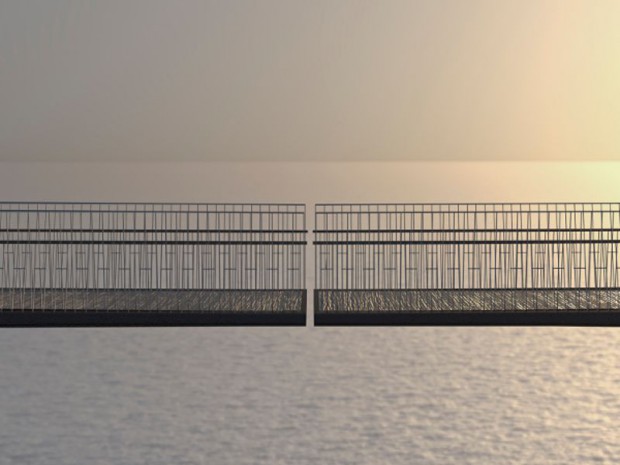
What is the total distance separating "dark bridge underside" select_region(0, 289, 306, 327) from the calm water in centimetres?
124

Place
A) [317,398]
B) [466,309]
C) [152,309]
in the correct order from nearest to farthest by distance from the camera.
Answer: [152,309]
[466,309]
[317,398]

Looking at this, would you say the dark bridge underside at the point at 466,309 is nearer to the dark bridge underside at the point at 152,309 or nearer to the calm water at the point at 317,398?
the dark bridge underside at the point at 152,309

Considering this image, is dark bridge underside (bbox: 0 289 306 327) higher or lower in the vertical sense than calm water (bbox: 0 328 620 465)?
higher

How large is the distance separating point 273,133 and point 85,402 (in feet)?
32.8

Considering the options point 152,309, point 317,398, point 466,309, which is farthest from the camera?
point 317,398

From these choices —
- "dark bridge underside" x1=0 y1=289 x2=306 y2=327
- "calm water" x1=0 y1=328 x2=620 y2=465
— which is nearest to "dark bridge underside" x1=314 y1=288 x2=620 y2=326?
"dark bridge underside" x1=0 y1=289 x2=306 y2=327

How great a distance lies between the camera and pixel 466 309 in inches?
374

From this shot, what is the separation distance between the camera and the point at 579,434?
1019cm

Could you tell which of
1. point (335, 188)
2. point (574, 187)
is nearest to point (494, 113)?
point (574, 187)

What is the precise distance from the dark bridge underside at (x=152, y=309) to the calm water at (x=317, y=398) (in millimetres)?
1243

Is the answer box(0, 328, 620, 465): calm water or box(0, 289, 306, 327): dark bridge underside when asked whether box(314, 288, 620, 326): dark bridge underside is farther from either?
box(0, 328, 620, 465): calm water

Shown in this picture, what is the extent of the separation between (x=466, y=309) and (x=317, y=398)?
7.27 ft

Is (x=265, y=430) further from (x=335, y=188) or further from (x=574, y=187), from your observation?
(x=574, y=187)

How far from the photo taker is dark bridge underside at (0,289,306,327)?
30.3 ft
